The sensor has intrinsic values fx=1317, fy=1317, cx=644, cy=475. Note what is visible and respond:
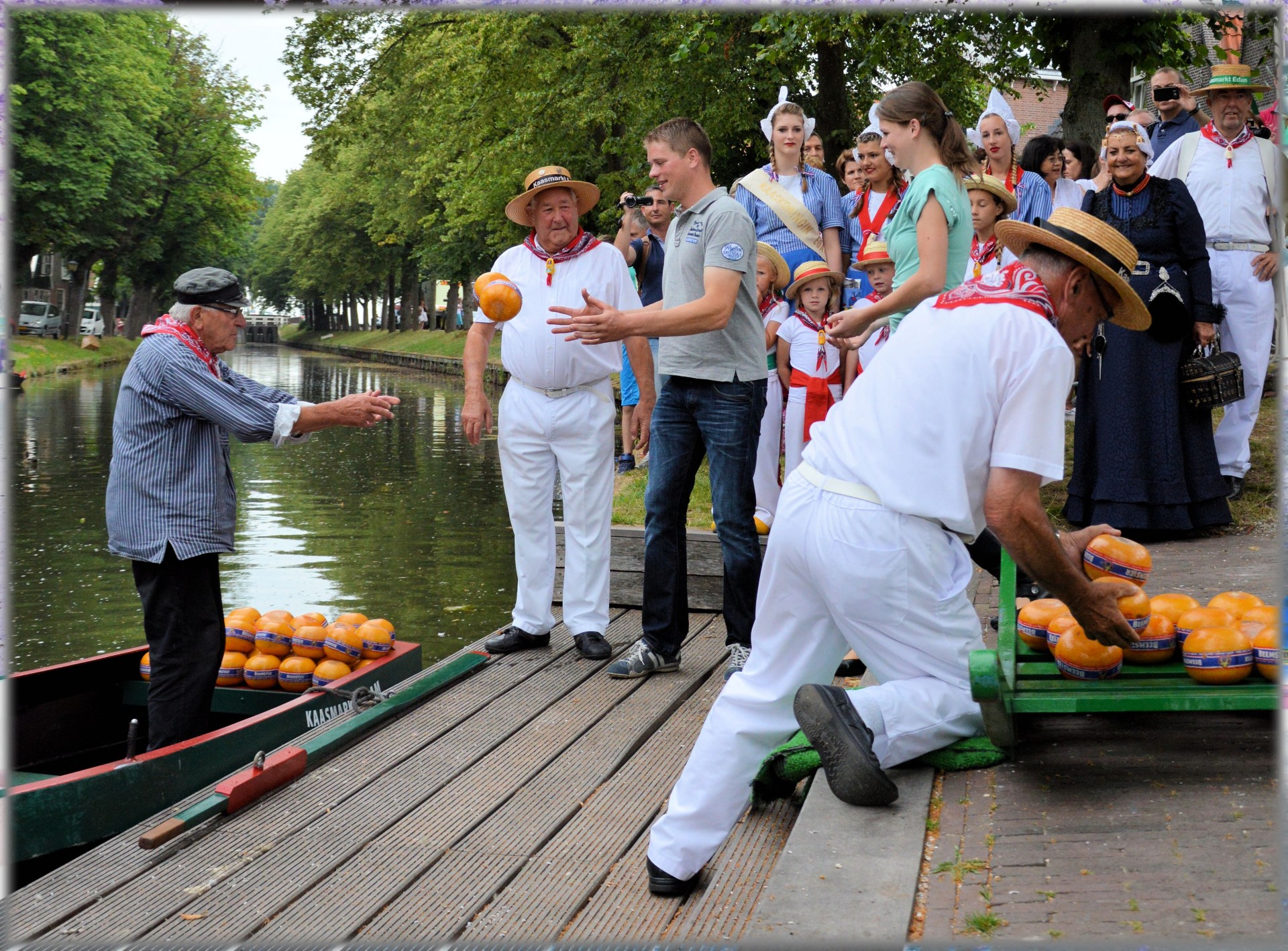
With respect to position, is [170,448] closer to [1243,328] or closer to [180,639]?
[180,639]

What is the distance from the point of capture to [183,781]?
4992 millimetres

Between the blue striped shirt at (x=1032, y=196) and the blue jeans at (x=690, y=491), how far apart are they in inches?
138

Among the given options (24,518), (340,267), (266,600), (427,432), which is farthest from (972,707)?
(340,267)

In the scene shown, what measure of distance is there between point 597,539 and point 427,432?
53.8 feet

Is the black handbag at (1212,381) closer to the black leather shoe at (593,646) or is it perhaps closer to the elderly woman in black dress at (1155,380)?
the elderly woman in black dress at (1155,380)

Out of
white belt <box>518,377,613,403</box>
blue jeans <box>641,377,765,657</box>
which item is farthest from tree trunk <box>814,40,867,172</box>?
blue jeans <box>641,377,765,657</box>

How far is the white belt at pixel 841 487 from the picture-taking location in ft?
11.4

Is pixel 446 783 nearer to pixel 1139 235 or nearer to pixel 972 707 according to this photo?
pixel 972 707

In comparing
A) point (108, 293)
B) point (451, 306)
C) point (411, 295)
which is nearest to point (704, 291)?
point (451, 306)

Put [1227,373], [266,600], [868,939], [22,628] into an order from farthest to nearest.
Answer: [266,600]
[22,628]
[1227,373]
[868,939]

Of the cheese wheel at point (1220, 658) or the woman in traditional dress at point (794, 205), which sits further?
the woman in traditional dress at point (794, 205)

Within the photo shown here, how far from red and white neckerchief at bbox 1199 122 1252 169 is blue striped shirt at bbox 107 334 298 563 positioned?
19.4 feet

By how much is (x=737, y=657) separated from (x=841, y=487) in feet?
8.43

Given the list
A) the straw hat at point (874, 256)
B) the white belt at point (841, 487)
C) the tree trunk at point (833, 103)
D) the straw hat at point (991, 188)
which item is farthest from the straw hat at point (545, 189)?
the tree trunk at point (833, 103)
